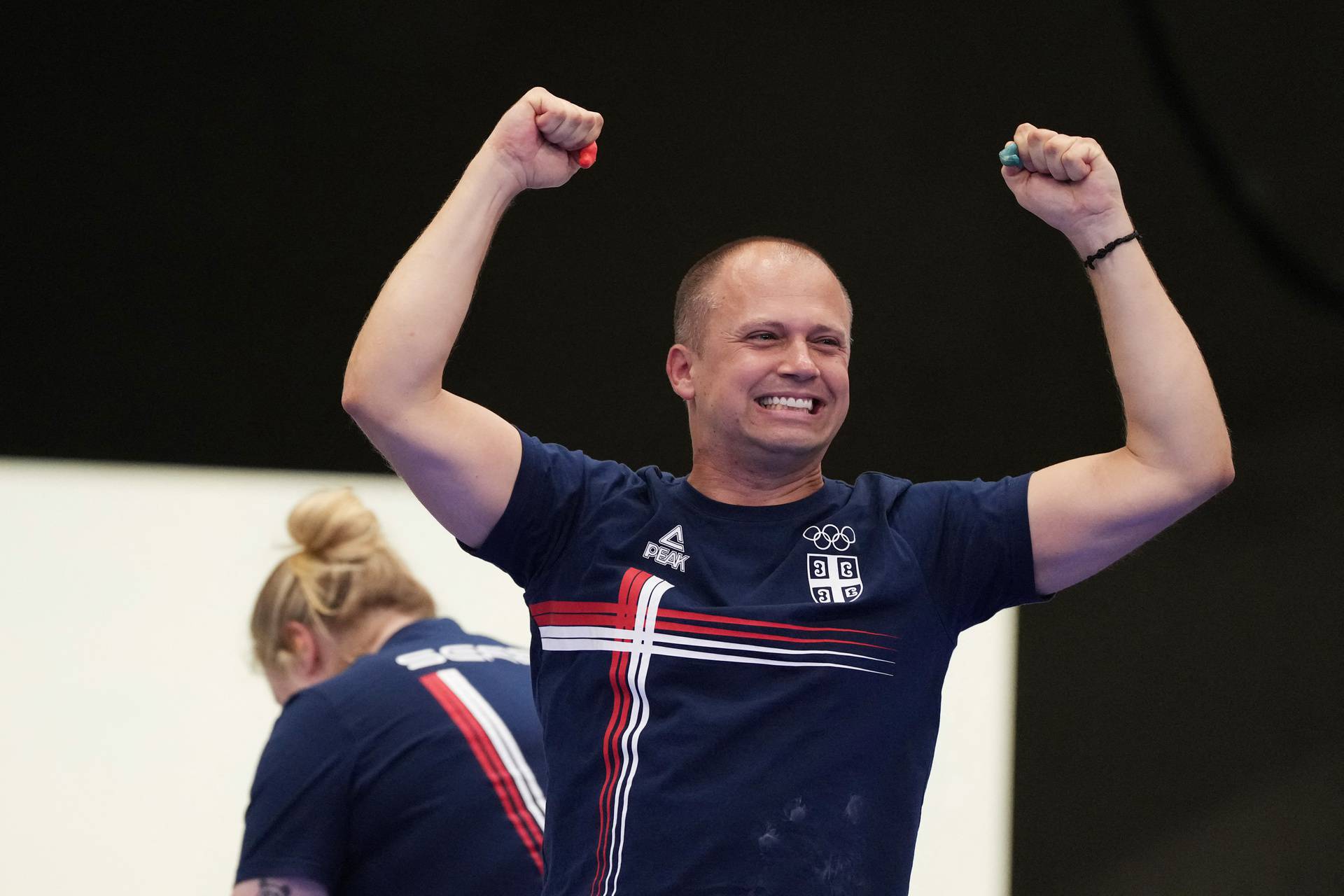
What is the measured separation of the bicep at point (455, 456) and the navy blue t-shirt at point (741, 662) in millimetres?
22

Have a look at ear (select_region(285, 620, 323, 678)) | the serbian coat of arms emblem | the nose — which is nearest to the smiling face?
the nose

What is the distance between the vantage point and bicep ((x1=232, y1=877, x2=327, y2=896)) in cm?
180

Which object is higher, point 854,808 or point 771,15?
point 771,15

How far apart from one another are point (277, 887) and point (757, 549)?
0.80 m

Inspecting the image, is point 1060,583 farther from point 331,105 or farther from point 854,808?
point 331,105

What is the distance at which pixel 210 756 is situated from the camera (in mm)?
3020

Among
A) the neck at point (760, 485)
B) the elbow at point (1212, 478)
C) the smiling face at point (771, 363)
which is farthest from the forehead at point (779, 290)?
the elbow at point (1212, 478)

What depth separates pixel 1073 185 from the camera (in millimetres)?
1481

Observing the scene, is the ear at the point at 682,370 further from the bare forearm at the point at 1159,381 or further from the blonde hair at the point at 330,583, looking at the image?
Result: the blonde hair at the point at 330,583

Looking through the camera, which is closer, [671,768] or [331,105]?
[671,768]

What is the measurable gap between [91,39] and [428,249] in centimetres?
200

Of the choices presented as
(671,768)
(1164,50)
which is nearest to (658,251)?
(1164,50)

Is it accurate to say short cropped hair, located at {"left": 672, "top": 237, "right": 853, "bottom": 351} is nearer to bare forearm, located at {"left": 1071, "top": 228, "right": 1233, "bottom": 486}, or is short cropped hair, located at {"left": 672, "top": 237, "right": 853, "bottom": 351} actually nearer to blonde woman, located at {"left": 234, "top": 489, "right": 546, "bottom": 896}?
bare forearm, located at {"left": 1071, "top": 228, "right": 1233, "bottom": 486}

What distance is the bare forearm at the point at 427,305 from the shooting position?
138 centimetres
